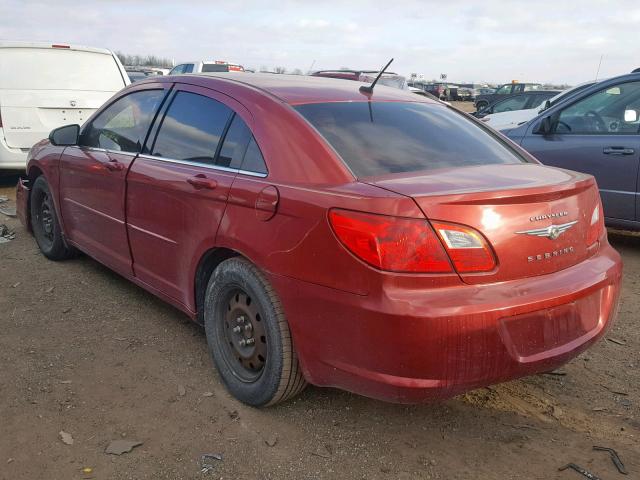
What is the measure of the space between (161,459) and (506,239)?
5.49 feet

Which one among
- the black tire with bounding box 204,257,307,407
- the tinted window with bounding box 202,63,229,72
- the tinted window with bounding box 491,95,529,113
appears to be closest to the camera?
the black tire with bounding box 204,257,307,407

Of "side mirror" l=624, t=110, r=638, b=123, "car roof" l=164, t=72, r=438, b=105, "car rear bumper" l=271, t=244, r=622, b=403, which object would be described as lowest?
"car rear bumper" l=271, t=244, r=622, b=403

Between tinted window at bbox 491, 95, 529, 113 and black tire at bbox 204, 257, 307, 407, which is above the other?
tinted window at bbox 491, 95, 529, 113

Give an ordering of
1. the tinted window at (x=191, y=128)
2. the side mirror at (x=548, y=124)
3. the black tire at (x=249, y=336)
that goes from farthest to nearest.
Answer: the side mirror at (x=548, y=124) < the tinted window at (x=191, y=128) < the black tire at (x=249, y=336)

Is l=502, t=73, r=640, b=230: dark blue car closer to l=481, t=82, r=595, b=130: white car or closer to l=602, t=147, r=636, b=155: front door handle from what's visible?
l=602, t=147, r=636, b=155: front door handle

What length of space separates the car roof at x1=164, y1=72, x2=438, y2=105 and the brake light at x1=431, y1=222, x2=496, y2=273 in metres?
1.10

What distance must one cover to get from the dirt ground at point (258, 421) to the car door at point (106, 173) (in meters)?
0.63

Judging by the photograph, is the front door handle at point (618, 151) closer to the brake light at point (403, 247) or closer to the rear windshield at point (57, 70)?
the brake light at point (403, 247)

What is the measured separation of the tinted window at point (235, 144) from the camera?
3008 millimetres

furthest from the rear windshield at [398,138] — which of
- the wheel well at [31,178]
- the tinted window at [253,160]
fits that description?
the wheel well at [31,178]

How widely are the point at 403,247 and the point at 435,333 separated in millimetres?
335

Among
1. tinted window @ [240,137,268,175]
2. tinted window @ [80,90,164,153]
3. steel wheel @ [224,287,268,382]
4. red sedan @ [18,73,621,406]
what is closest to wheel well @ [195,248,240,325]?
red sedan @ [18,73,621,406]

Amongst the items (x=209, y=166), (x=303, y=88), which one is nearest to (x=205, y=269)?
(x=209, y=166)

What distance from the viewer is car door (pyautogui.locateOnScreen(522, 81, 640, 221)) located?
5.39 meters
